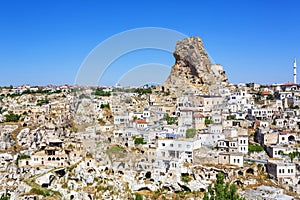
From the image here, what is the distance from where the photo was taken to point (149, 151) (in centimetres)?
1702

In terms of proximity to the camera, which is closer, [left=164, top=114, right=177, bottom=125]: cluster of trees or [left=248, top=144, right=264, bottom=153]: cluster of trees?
[left=248, top=144, right=264, bottom=153]: cluster of trees

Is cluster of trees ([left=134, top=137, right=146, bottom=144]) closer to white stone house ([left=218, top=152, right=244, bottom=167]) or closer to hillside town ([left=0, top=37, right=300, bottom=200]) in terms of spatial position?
hillside town ([left=0, top=37, right=300, bottom=200])

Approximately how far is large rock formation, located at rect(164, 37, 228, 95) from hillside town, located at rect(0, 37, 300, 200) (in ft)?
23.3

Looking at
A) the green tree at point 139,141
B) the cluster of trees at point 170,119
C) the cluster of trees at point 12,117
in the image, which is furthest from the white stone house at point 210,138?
the cluster of trees at point 12,117

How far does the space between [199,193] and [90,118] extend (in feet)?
36.4

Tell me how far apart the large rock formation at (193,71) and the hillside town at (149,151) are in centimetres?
709

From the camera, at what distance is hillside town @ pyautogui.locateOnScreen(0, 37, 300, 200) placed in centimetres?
1500

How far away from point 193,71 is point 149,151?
19505 millimetres

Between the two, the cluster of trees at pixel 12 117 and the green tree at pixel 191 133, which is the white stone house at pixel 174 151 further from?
the cluster of trees at pixel 12 117

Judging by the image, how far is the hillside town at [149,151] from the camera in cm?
1500

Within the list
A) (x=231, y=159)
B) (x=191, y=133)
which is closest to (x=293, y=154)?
(x=231, y=159)

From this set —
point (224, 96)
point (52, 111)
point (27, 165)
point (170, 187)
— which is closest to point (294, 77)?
point (224, 96)

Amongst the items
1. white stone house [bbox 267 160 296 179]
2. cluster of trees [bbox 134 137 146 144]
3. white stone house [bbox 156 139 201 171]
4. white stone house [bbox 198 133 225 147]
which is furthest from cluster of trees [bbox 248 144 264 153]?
cluster of trees [bbox 134 137 146 144]

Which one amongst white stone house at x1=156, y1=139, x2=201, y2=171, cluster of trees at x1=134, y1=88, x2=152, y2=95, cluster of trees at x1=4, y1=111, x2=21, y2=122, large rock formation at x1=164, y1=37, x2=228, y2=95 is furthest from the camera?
cluster of trees at x1=134, y1=88, x2=152, y2=95
